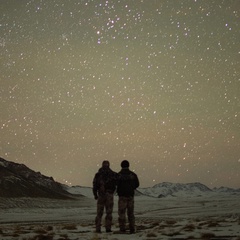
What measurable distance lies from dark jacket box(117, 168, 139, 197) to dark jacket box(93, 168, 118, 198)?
185mm

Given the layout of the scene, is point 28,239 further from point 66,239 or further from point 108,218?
point 108,218

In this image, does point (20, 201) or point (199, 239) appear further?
point (20, 201)

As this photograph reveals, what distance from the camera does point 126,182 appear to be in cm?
1136

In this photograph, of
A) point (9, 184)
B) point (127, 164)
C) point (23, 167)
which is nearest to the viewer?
point (127, 164)

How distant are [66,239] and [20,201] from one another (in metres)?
76.8

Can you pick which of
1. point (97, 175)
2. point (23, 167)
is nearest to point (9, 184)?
point (23, 167)

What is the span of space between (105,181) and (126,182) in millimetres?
653

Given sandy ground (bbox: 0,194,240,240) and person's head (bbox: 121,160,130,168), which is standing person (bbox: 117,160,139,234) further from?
sandy ground (bbox: 0,194,240,240)

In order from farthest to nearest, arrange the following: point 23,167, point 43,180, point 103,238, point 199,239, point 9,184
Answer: point 23,167
point 43,180
point 9,184
point 103,238
point 199,239

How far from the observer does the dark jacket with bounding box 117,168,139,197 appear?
11.3m

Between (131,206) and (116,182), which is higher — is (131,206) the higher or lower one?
the lower one

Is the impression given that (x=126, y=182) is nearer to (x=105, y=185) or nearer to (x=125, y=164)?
(x=125, y=164)

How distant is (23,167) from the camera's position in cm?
15525

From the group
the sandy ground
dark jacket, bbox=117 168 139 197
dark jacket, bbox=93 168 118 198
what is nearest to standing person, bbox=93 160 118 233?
dark jacket, bbox=93 168 118 198
